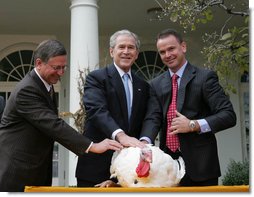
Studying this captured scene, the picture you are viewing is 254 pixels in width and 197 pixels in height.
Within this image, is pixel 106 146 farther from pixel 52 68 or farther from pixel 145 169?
pixel 52 68

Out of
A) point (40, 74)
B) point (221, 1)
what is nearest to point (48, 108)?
point (40, 74)

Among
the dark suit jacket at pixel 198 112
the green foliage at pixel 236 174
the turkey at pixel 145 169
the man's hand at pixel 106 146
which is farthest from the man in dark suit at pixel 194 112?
the green foliage at pixel 236 174

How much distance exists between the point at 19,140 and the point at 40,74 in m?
0.43

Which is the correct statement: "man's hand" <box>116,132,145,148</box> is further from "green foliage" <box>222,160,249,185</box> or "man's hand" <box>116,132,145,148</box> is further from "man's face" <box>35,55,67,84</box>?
"green foliage" <box>222,160,249,185</box>

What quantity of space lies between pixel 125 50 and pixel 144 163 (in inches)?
33.0

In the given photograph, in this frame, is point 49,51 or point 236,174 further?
point 236,174

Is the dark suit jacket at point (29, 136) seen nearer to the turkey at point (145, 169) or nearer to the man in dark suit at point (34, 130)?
the man in dark suit at point (34, 130)

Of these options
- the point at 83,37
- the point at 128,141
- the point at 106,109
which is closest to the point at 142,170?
the point at 128,141

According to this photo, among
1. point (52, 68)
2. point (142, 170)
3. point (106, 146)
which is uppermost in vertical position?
point (52, 68)

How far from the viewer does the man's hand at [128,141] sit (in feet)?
8.32

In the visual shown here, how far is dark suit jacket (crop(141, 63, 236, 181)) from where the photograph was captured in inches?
119

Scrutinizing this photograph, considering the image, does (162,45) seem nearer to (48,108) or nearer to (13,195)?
(48,108)

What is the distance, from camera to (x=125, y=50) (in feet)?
9.48

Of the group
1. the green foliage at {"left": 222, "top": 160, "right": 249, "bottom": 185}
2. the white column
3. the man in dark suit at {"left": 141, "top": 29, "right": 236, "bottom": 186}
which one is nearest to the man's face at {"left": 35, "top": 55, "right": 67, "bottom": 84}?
the man in dark suit at {"left": 141, "top": 29, "right": 236, "bottom": 186}
